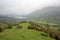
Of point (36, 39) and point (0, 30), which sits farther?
point (0, 30)

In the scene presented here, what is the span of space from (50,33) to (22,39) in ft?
23.6

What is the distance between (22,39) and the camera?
17641 millimetres

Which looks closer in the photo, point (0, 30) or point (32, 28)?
point (0, 30)

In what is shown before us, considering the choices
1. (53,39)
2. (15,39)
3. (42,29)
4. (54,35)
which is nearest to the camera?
(15,39)

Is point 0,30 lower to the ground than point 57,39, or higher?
higher

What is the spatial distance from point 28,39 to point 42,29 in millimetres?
7676

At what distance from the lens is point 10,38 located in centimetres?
1753

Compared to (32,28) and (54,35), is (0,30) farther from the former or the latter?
(54,35)

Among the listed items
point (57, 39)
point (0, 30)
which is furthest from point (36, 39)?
point (0, 30)

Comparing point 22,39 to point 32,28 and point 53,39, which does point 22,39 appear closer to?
point 53,39

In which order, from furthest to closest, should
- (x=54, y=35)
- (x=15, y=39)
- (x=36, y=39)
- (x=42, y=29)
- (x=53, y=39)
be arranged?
1. (x=42, y=29)
2. (x=54, y=35)
3. (x=53, y=39)
4. (x=36, y=39)
5. (x=15, y=39)

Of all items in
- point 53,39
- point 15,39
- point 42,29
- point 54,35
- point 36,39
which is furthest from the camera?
point 42,29

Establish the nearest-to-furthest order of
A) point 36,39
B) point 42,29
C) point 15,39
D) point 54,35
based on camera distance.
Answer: point 15,39 → point 36,39 → point 54,35 → point 42,29

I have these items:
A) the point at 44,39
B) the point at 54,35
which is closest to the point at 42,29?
the point at 54,35
